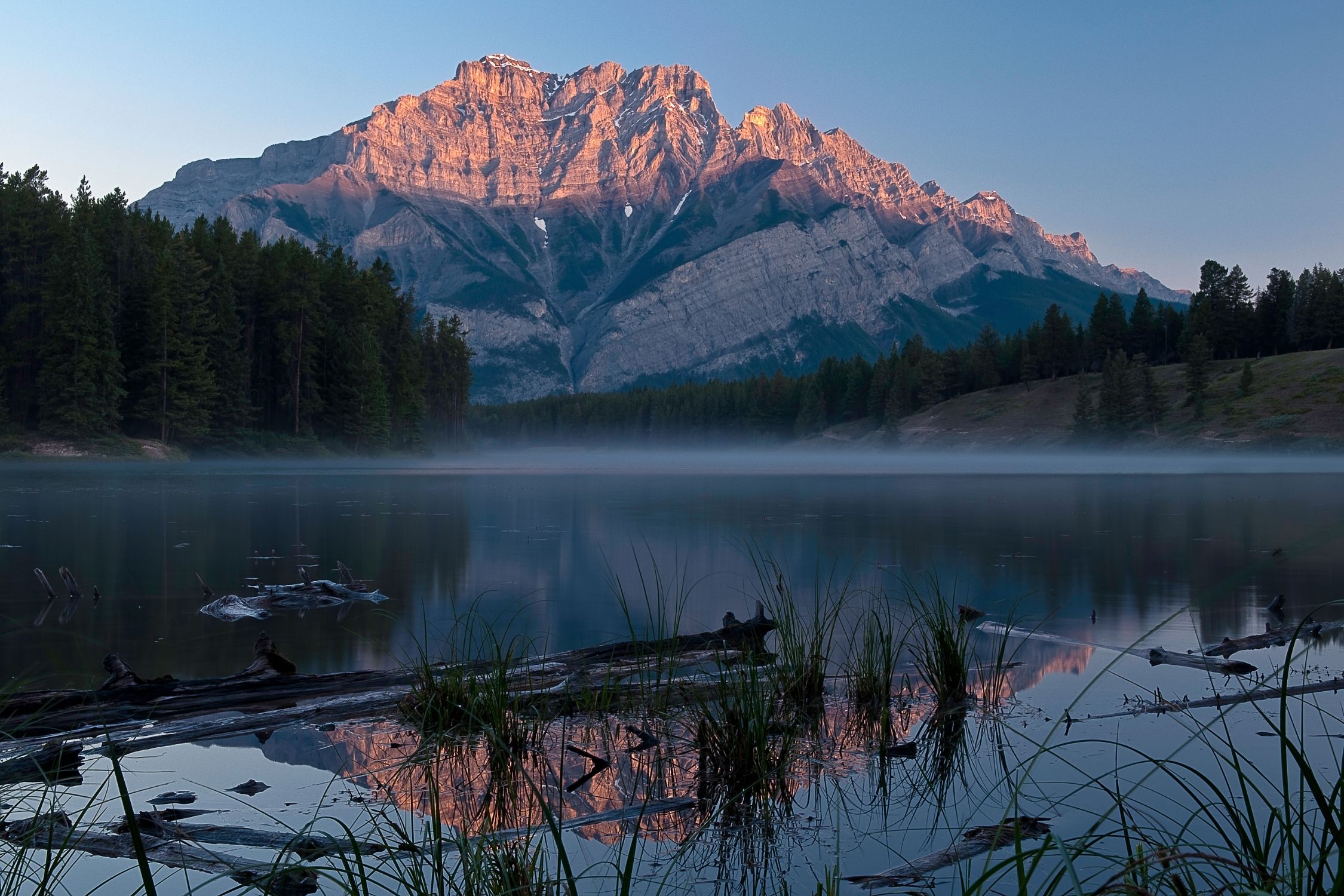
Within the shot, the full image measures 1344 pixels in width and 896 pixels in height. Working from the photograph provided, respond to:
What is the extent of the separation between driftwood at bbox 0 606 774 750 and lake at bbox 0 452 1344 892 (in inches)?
11.0

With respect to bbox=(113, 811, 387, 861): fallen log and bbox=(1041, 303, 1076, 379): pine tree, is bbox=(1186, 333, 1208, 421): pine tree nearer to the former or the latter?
bbox=(1041, 303, 1076, 379): pine tree

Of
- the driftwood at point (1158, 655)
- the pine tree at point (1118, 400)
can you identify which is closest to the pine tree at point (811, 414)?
the pine tree at point (1118, 400)

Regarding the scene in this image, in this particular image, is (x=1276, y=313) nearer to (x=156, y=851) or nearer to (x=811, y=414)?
(x=811, y=414)

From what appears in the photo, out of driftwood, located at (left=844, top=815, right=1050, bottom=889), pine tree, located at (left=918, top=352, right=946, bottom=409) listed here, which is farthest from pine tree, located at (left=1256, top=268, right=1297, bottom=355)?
driftwood, located at (left=844, top=815, right=1050, bottom=889)

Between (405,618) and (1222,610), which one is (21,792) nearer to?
(405,618)

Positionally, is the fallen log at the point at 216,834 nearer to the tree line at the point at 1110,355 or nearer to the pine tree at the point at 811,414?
the tree line at the point at 1110,355

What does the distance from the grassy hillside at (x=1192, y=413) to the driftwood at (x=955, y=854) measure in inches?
3167

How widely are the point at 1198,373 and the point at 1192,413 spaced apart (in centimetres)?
366

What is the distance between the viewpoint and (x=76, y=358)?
53875 millimetres

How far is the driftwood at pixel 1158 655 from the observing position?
26.6ft

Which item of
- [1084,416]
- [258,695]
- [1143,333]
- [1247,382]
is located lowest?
[258,695]

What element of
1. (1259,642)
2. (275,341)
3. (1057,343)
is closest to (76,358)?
(275,341)

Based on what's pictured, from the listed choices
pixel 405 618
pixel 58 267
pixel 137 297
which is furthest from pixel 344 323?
pixel 405 618

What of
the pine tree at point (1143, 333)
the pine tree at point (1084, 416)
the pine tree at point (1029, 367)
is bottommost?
the pine tree at point (1084, 416)
